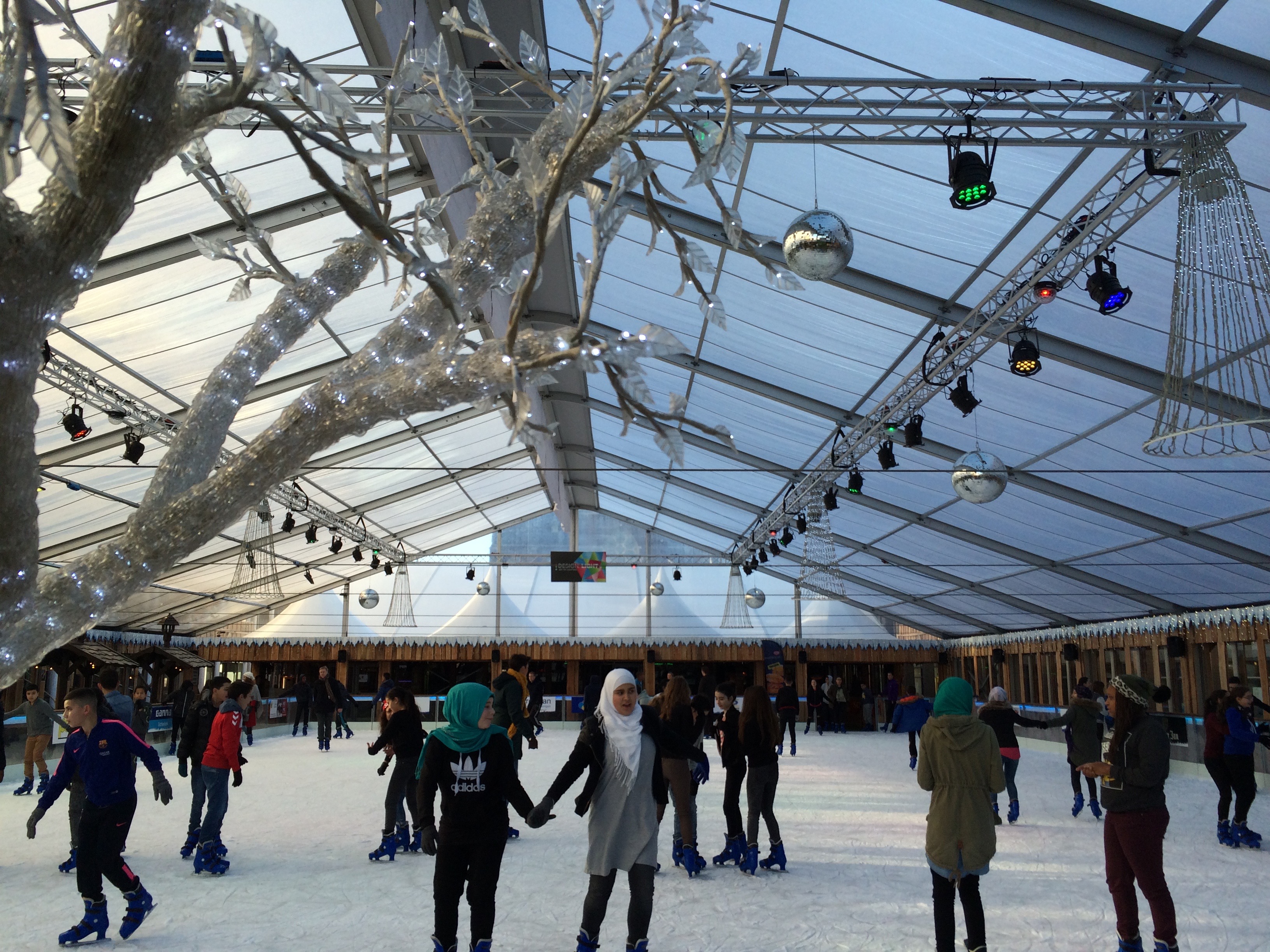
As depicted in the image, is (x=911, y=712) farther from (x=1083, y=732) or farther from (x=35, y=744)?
(x=35, y=744)

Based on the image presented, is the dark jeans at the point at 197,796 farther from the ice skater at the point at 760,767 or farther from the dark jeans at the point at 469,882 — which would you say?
the ice skater at the point at 760,767

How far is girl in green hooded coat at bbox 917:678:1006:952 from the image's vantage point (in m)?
3.91

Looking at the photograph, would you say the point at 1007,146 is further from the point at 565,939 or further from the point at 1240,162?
the point at 565,939

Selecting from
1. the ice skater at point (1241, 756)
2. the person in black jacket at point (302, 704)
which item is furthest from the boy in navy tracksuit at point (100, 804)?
the person in black jacket at point (302, 704)

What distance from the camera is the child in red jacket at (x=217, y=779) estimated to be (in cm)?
604

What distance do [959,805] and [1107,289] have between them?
3.88 meters

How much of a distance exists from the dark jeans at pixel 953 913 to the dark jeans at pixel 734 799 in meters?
2.30

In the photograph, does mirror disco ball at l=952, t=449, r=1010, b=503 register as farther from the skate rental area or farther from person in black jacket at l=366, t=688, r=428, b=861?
person in black jacket at l=366, t=688, r=428, b=861

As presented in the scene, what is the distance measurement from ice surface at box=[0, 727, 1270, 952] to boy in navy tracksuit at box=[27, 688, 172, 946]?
0.58 feet

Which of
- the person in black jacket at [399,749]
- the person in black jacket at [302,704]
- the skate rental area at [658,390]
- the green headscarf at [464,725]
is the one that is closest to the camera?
the skate rental area at [658,390]

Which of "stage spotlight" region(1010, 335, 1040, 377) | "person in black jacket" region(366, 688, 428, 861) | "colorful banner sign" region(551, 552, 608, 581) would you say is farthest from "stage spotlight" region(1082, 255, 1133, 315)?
"colorful banner sign" region(551, 552, 608, 581)

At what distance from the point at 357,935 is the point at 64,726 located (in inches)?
68.0

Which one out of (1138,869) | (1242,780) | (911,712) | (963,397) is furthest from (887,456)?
(1138,869)

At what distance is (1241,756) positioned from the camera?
23.9ft
